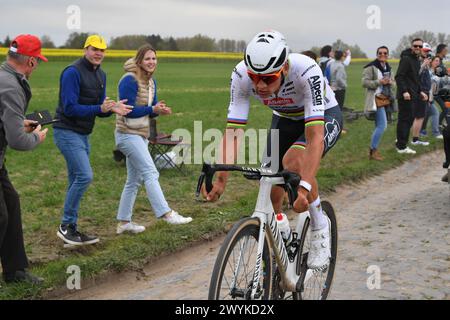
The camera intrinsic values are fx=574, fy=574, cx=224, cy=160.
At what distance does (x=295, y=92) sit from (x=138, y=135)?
3166mm

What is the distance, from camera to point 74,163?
6.65 meters

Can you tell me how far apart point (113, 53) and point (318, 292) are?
68.9 meters

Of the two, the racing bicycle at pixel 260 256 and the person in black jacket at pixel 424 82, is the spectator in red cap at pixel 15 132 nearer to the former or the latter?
the racing bicycle at pixel 260 256

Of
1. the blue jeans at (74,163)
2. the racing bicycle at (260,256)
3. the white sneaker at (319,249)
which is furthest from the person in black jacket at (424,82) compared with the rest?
the racing bicycle at (260,256)

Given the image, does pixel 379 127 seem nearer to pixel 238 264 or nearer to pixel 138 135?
pixel 138 135

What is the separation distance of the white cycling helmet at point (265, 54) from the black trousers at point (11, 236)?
9.28 feet

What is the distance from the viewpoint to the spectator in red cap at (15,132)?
512 cm

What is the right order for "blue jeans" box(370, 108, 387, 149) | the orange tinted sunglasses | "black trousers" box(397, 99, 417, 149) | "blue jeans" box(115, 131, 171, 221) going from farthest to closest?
1. "black trousers" box(397, 99, 417, 149)
2. "blue jeans" box(370, 108, 387, 149)
3. "blue jeans" box(115, 131, 171, 221)
4. the orange tinted sunglasses

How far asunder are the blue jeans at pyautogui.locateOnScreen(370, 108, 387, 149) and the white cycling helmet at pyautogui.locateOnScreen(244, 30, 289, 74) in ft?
A: 29.8

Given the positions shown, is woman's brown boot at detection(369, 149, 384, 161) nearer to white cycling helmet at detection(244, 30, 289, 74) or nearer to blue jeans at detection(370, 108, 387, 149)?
blue jeans at detection(370, 108, 387, 149)

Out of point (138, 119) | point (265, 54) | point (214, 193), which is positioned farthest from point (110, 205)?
point (265, 54)

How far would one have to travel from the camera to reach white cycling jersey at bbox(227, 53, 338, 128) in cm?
444

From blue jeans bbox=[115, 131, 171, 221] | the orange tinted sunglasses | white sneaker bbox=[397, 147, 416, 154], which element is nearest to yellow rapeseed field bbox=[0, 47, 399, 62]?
white sneaker bbox=[397, 147, 416, 154]

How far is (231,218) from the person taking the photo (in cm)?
788
